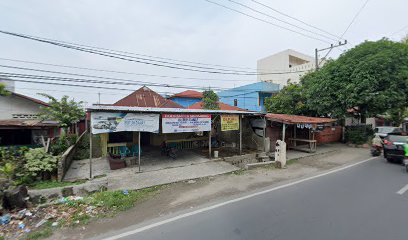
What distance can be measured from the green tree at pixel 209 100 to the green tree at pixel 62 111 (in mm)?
12370

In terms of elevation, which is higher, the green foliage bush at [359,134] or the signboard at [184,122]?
the signboard at [184,122]

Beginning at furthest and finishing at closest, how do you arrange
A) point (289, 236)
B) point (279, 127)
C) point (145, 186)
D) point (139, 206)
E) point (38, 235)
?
1. point (279, 127)
2. point (145, 186)
3. point (139, 206)
4. point (38, 235)
5. point (289, 236)

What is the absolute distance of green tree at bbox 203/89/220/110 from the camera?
2208 centimetres

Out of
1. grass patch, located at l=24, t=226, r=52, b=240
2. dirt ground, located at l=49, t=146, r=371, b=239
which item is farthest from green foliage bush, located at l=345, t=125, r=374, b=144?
grass patch, located at l=24, t=226, r=52, b=240

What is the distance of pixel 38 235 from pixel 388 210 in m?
7.93

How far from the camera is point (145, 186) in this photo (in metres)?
7.12

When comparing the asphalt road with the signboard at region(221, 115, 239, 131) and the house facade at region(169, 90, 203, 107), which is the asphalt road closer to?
the signboard at region(221, 115, 239, 131)

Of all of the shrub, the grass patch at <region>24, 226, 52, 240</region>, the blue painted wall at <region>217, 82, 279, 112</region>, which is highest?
the blue painted wall at <region>217, 82, 279, 112</region>

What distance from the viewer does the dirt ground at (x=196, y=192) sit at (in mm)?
4398

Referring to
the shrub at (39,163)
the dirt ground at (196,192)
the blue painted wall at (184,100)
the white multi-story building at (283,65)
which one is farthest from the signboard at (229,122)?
the blue painted wall at (184,100)

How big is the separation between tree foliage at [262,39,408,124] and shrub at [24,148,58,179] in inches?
711

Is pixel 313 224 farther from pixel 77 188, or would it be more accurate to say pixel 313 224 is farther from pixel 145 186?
pixel 77 188

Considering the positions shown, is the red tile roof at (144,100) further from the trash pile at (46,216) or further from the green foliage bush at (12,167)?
the trash pile at (46,216)

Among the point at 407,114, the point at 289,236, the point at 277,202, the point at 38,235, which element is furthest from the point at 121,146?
the point at 407,114
